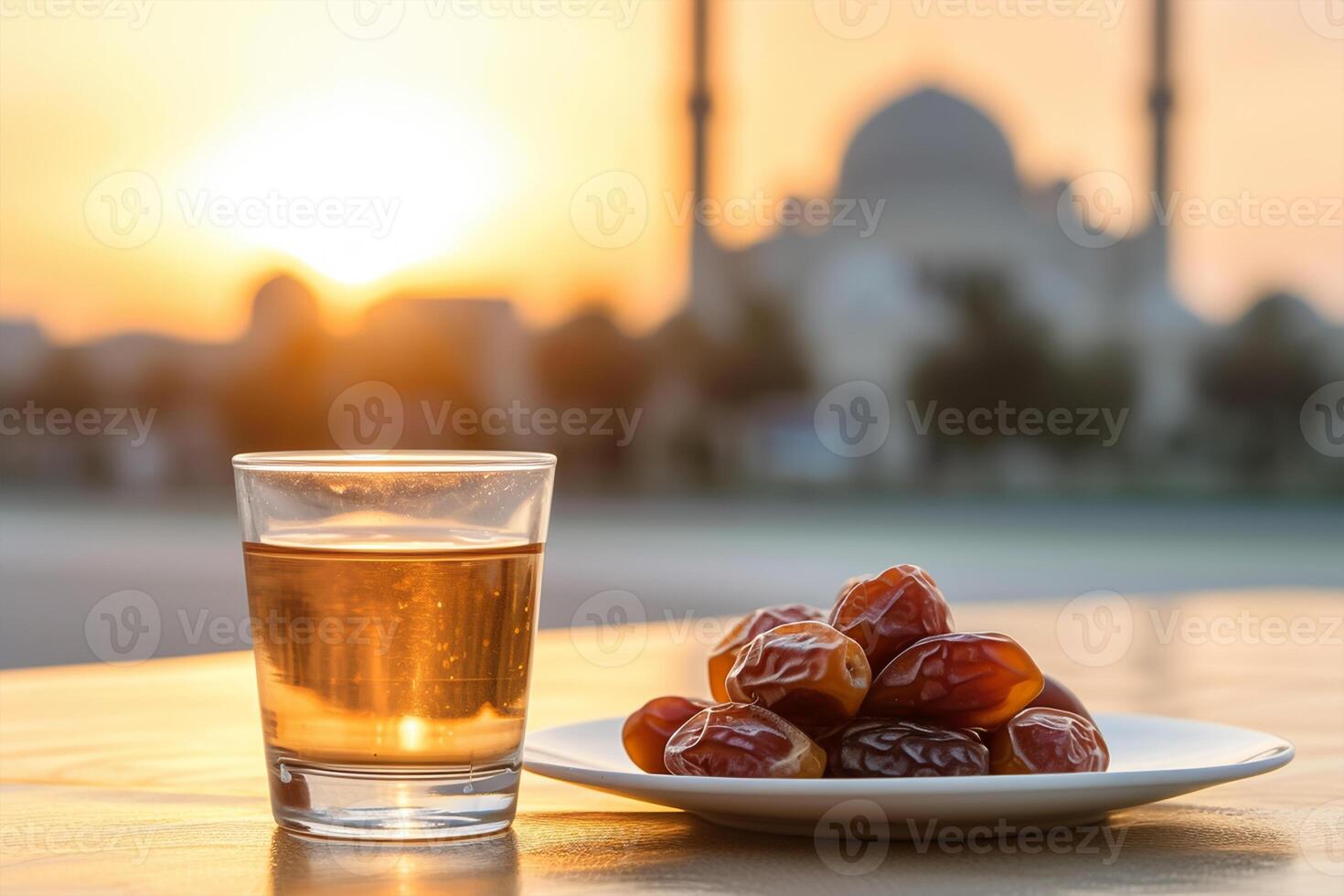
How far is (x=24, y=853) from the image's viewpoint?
0.42m

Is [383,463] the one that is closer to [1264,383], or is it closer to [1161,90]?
[1161,90]

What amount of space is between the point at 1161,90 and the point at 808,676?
15966 mm

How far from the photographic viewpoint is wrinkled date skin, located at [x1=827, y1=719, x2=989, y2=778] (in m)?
0.43

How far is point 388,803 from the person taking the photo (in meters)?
0.43

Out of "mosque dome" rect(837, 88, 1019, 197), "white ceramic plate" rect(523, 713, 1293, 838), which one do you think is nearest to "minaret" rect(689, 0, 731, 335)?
"mosque dome" rect(837, 88, 1019, 197)

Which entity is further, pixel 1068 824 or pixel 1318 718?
pixel 1318 718

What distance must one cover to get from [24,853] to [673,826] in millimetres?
176

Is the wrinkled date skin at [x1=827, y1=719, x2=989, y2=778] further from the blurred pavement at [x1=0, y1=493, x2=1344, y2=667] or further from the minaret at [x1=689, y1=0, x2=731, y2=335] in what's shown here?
the minaret at [x1=689, y1=0, x2=731, y2=335]

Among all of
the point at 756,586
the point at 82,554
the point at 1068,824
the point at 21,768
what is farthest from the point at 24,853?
the point at 82,554

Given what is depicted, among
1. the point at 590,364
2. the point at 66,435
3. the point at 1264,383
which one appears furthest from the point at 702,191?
the point at 66,435

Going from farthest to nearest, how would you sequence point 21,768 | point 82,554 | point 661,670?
point 82,554 < point 661,670 < point 21,768

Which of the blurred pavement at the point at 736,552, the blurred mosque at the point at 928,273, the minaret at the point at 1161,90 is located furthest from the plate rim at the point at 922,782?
the blurred mosque at the point at 928,273

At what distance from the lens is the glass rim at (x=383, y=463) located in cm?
45

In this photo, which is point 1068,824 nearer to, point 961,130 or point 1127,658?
point 1127,658
